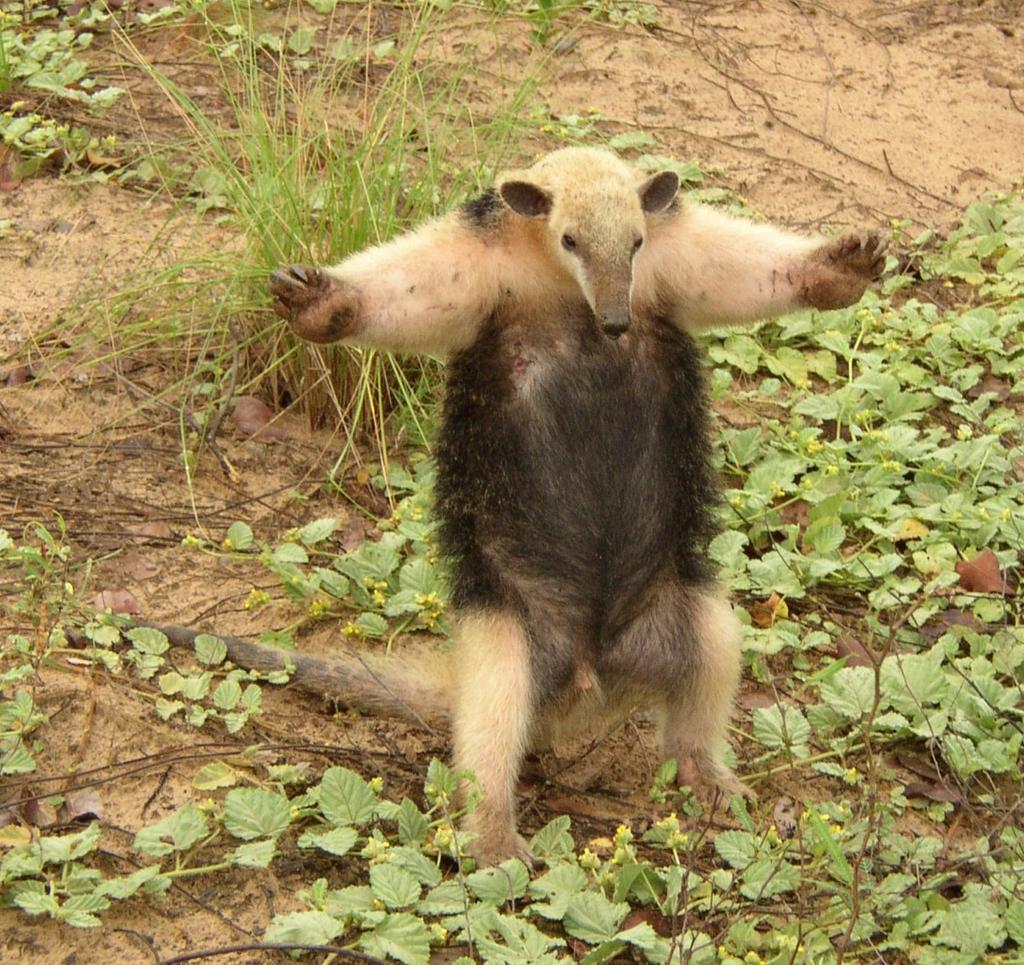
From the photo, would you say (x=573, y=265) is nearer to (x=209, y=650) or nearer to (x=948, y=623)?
(x=209, y=650)

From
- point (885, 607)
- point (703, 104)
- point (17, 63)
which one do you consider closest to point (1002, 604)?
point (885, 607)

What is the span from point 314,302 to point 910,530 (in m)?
2.66

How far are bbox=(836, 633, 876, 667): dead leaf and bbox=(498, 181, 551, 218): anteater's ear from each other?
6.36 feet

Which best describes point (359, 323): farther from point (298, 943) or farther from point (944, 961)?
point (944, 961)

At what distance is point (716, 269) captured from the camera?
485 centimetres

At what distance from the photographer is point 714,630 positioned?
487 cm

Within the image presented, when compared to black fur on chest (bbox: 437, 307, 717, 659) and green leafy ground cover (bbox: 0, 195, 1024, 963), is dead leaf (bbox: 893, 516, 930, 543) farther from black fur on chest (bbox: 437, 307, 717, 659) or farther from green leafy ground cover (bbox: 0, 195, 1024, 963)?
black fur on chest (bbox: 437, 307, 717, 659)

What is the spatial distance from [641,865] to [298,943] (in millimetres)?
940

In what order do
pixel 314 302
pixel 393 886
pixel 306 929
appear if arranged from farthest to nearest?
1. pixel 314 302
2. pixel 393 886
3. pixel 306 929

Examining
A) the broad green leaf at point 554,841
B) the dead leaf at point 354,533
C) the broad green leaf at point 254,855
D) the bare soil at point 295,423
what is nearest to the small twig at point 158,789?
the bare soil at point 295,423

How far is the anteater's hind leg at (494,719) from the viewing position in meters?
4.57

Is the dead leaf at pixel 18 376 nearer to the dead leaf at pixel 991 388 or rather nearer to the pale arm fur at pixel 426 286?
the pale arm fur at pixel 426 286

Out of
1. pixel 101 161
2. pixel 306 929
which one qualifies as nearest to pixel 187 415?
pixel 101 161

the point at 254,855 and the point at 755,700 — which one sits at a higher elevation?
the point at 254,855
